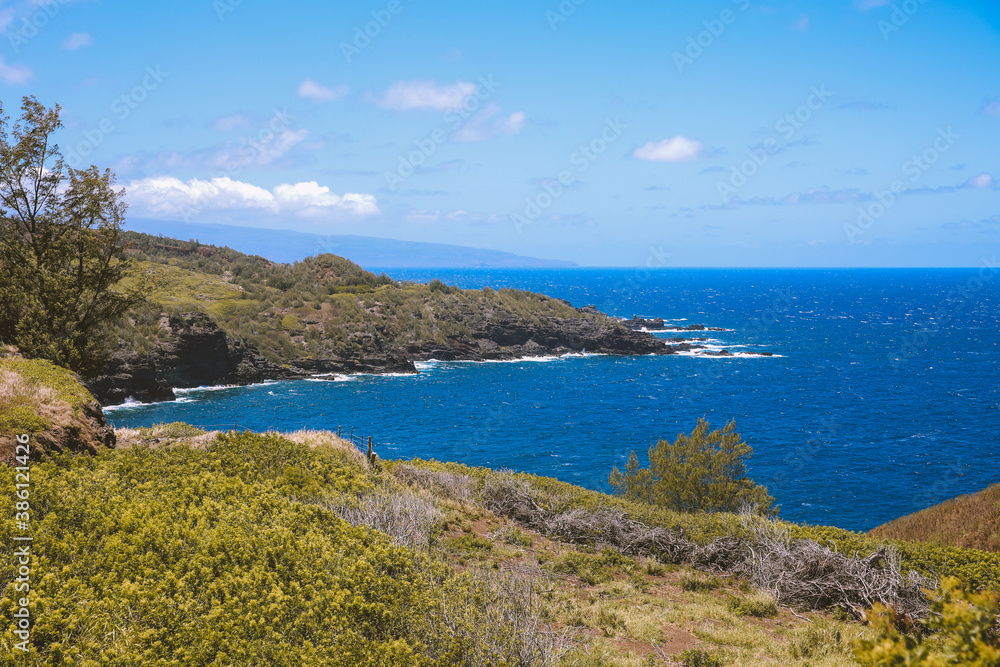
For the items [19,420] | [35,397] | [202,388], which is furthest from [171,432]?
[202,388]

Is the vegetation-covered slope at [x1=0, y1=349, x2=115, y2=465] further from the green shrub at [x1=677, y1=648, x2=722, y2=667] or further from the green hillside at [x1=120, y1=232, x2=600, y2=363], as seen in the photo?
the green hillside at [x1=120, y1=232, x2=600, y2=363]

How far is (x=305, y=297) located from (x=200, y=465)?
79.6m

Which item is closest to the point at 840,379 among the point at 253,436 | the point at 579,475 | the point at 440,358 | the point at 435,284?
the point at 579,475

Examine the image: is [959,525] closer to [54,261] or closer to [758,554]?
[758,554]

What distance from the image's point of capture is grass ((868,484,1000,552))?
18672 millimetres

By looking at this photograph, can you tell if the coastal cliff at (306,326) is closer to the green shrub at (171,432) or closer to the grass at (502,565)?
the green shrub at (171,432)

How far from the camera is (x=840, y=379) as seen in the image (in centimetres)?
7150

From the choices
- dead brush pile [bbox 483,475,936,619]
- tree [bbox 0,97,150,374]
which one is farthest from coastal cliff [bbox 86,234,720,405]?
dead brush pile [bbox 483,475,936,619]

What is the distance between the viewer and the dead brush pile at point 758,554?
12.5m

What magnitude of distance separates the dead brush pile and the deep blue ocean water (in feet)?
70.1

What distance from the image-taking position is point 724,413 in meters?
56.6

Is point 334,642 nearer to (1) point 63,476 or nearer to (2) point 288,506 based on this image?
(2) point 288,506

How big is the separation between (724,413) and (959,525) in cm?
3695

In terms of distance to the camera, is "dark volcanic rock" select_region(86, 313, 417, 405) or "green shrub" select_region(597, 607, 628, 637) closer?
"green shrub" select_region(597, 607, 628, 637)
